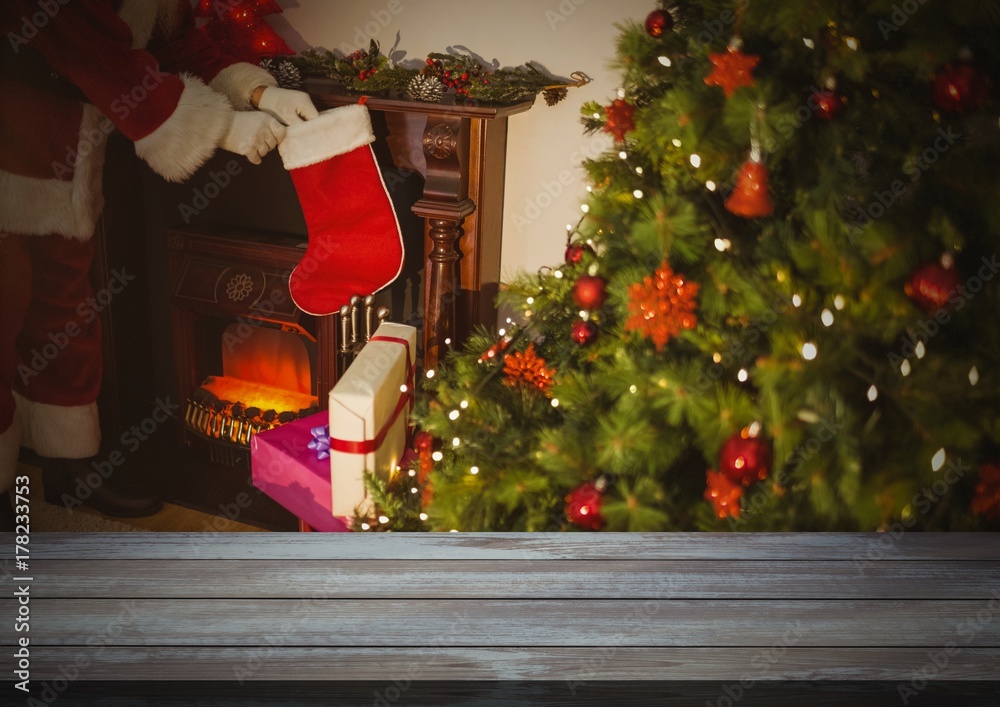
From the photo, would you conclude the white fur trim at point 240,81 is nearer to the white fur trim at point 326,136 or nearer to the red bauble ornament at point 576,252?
the white fur trim at point 326,136

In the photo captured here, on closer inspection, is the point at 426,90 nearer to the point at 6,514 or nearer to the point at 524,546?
the point at 524,546

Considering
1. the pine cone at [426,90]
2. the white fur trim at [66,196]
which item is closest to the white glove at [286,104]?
the pine cone at [426,90]

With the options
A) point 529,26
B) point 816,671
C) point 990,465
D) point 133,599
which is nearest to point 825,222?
point 990,465

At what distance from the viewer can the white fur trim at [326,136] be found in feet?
5.78

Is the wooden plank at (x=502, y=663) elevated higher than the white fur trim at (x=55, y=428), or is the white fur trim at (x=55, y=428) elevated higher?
the wooden plank at (x=502, y=663)

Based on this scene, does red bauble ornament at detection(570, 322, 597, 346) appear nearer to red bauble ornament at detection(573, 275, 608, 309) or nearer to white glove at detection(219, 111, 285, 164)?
red bauble ornament at detection(573, 275, 608, 309)

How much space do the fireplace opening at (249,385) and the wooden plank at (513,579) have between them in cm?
95

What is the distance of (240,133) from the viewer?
173cm

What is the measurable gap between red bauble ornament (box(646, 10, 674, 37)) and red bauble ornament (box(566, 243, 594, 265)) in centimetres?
37

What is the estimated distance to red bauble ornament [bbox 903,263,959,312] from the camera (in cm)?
108

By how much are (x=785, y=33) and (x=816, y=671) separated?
880mm

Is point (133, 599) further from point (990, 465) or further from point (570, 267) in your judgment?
point (990, 465)

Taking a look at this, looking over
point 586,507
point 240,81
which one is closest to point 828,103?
point 586,507

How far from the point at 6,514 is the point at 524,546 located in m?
1.38
